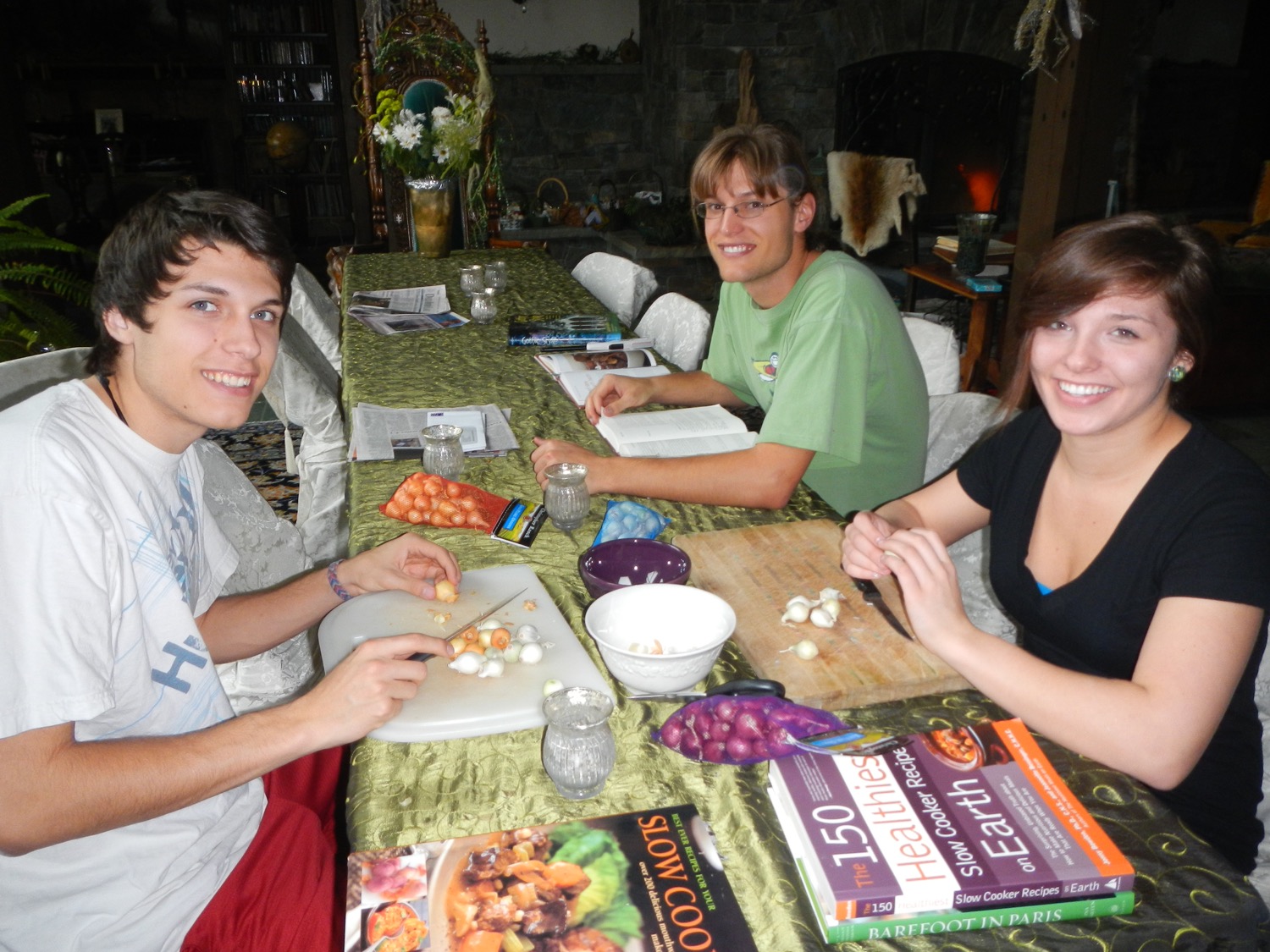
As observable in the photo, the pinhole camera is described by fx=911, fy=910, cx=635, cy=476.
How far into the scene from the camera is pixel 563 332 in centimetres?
262

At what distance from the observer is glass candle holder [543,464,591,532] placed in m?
1.50

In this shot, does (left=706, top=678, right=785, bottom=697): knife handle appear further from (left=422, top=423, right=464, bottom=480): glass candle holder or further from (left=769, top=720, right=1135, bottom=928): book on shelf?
(left=422, top=423, right=464, bottom=480): glass candle holder

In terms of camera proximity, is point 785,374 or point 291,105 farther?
point 291,105

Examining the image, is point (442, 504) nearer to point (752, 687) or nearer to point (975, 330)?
point (752, 687)

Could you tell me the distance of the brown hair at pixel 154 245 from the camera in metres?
1.11

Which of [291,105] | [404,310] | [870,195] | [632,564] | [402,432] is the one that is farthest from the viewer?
[291,105]

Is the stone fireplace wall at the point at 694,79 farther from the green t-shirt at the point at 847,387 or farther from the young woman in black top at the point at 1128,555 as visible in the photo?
the young woman in black top at the point at 1128,555

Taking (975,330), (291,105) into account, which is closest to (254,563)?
(975,330)

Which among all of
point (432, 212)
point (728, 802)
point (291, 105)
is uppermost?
point (291, 105)

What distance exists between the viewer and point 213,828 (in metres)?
1.10

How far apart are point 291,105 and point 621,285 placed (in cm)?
521

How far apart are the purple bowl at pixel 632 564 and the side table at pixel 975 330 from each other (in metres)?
3.22

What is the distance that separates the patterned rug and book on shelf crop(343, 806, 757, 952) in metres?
2.68

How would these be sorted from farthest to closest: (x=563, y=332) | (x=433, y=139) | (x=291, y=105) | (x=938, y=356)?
(x=291, y=105) → (x=433, y=139) → (x=563, y=332) → (x=938, y=356)
